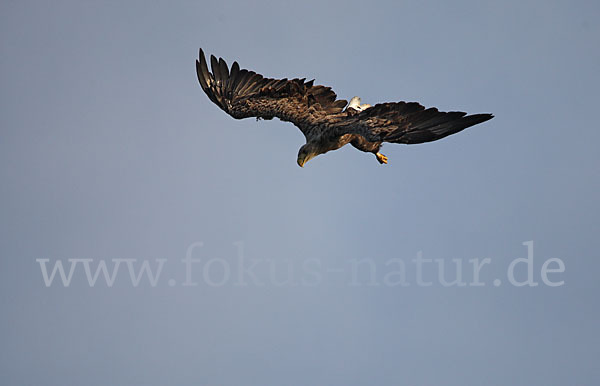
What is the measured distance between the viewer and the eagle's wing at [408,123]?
13.1 m

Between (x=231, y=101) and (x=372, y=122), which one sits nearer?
(x=372, y=122)

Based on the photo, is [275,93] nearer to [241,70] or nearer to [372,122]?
[241,70]

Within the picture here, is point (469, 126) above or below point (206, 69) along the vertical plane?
below

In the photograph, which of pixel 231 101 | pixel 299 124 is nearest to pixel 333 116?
pixel 299 124

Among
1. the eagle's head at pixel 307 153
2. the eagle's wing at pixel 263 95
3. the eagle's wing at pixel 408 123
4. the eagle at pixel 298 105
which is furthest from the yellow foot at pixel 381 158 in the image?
the eagle's wing at pixel 408 123

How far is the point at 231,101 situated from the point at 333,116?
92.2 inches

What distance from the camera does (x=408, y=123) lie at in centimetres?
1331

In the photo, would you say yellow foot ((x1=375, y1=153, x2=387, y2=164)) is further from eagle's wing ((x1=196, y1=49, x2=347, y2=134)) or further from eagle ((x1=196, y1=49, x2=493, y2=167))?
eagle's wing ((x1=196, y1=49, x2=347, y2=134))

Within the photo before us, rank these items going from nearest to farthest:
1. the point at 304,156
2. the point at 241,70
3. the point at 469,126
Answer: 1. the point at 469,126
2. the point at 304,156
3. the point at 241,70

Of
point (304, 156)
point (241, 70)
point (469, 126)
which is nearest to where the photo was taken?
point (469, 126)

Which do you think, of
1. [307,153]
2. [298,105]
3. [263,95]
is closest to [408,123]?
[307,153]

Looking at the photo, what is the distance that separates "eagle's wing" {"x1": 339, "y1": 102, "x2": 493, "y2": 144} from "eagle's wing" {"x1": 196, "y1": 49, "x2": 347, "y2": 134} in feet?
8.15

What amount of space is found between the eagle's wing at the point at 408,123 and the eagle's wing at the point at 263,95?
249cm

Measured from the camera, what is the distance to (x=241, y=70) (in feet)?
53.1
